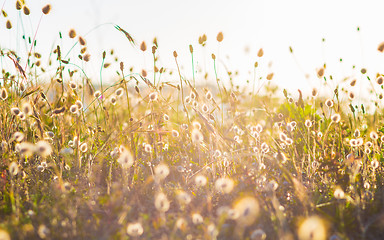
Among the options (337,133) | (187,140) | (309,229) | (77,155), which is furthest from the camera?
(187,140)

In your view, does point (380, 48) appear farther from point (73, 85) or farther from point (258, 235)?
point (73, 85)

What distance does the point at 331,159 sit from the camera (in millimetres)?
1759

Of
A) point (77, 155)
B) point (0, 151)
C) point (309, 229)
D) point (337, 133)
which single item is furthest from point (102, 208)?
point (337, 133)

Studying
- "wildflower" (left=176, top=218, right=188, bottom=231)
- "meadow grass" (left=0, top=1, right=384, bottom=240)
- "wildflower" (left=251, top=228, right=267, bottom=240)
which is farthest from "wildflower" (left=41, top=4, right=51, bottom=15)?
"wildflower" (left=251, top=228, right=267, bottom=240)

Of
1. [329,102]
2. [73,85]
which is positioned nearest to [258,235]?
[329,102]

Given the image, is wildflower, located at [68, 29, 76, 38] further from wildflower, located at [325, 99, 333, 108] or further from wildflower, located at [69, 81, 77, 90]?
wildflower, located at [325, 99, 333, 108]

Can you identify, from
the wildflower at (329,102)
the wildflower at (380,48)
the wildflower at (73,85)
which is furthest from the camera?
the wildflower at (73,85)

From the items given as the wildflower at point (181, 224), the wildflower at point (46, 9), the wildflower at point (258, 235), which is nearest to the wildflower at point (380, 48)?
the wildflower at point (258, 235)

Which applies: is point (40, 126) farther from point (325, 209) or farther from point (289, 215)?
point (325, 209)

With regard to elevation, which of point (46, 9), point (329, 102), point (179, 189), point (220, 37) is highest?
A: point (46, 9)

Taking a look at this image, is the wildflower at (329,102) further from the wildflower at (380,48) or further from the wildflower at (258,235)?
the wildflower at (258,235)

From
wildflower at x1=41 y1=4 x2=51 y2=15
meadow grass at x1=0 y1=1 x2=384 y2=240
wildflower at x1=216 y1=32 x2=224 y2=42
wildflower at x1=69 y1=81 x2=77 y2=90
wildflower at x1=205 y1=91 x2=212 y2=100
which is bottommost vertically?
meadow grass at x1=0 y1=1 x2=384 y2=240

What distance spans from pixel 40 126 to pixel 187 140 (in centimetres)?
114

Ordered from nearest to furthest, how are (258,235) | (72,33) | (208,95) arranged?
(258,235) < (72,33) < (208,95)
